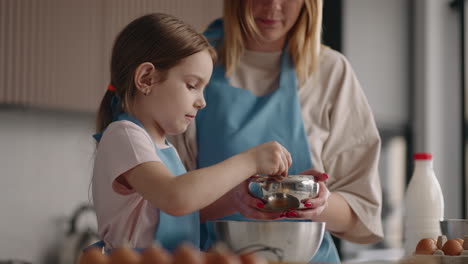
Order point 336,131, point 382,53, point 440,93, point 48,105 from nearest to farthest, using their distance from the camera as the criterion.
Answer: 1. point 336,131
2. point 48,105
3. point 440,93
4. point 382,53

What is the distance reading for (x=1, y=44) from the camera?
9.57ft

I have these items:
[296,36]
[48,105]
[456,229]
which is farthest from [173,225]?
[48,105]

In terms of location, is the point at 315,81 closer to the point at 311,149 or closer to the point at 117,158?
the point at 311,149

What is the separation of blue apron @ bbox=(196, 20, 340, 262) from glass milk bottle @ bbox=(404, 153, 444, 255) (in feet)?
0.63

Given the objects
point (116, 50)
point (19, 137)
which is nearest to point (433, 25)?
point (19, 137)

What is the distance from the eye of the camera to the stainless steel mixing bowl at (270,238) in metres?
1.08

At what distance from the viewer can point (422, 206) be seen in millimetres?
1604

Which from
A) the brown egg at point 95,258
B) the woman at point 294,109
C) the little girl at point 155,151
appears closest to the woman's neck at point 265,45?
the woman at point 294,109

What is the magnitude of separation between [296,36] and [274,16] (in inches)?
4.4

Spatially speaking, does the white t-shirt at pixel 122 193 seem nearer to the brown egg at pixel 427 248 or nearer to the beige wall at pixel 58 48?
the brown egg at pixel 427 248

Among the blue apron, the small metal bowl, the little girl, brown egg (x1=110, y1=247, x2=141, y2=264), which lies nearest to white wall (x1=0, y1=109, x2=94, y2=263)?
the blue apron

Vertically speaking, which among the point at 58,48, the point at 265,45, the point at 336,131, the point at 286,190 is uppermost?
the point at 58,48

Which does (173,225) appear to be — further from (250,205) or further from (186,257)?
(186,257)

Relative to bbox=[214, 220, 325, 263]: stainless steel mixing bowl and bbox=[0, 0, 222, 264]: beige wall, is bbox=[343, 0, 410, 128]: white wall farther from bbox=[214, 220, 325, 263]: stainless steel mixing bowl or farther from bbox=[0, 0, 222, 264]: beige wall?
bbox=[214, 220, 325, 263]: stainless steel mixing bowl
